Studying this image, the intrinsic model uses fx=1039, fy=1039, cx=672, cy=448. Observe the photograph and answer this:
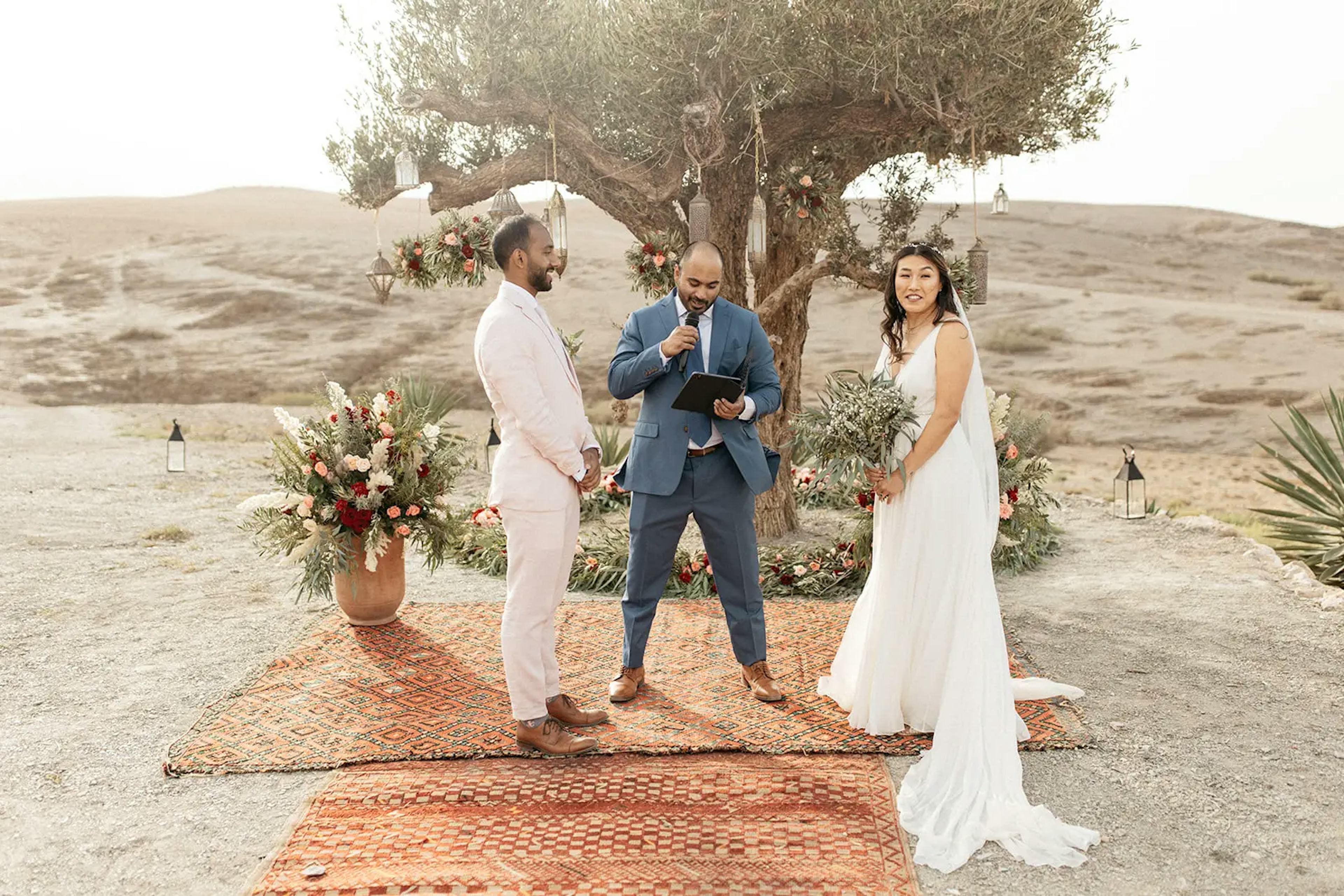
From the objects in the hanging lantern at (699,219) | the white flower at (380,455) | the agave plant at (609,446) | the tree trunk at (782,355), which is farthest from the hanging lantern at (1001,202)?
the white flower at (380,455)

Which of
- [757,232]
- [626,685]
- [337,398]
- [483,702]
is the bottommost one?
[483,702]

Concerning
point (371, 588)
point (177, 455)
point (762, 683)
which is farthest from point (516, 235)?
point (177, 455)

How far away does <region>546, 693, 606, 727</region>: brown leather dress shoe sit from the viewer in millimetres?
4965

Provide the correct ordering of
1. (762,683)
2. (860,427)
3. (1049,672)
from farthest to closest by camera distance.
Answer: (1049,672), (762,683), (860,427)

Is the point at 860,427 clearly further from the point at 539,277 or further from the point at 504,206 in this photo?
the point at 504,206

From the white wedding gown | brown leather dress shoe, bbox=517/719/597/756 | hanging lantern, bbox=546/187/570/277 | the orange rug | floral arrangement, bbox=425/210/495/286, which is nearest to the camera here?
the orange rug

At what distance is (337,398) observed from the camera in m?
6.63

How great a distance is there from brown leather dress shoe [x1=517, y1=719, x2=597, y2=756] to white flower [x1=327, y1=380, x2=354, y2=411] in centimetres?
280

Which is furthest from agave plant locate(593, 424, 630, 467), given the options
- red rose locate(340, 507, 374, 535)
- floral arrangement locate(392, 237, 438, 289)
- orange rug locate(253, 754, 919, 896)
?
orange rug locate(253, 754, 919, 896)

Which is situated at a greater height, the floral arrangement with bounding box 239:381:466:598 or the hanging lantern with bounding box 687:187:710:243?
the hanging lantern with bounding box 687:187:710:243

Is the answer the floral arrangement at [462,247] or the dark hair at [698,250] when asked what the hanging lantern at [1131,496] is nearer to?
the dark hair at [698,250]

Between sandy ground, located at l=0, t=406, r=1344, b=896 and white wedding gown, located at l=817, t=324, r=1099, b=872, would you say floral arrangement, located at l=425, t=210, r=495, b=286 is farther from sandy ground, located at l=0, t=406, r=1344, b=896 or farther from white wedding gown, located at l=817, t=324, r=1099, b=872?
white wedding gown, located at l=817, t=324, r=1099, b=872

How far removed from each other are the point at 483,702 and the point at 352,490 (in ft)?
6.08

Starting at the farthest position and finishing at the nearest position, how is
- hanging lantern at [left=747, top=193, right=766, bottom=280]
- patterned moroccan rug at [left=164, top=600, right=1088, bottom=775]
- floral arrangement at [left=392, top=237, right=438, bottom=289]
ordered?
floral arrangement at [left=392, top=237, right=438, bottom=289]
hanging lantern at [left=747, top=193, right=766, bottom=280]
patterned moroccan rug at [left=164, top=600, right=1088, bottom=775]
